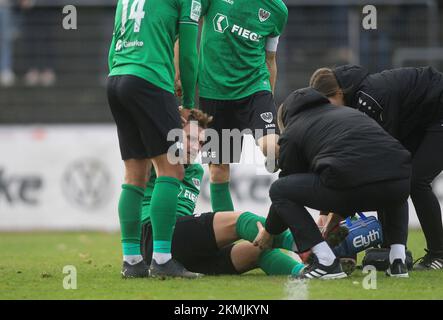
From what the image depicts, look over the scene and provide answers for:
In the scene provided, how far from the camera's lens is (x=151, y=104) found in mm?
5699

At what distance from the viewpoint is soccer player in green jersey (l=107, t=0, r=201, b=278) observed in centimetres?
572

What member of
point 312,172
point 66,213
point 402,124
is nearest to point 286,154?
point 312,172

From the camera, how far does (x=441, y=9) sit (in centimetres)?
1455

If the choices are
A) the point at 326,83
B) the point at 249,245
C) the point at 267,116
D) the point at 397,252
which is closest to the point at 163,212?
the point at 249,245

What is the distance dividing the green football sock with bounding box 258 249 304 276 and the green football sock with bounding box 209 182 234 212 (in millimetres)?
1398

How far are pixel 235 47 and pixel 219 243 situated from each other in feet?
6.35

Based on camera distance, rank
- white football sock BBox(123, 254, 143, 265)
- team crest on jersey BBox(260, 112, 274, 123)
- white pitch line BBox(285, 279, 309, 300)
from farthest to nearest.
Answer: team crest on jersey BBox(260, 112, 274, 123), white football sock BBox(123, 254, 143, 265), white pitch line BBox(285, 279, 309, 300)

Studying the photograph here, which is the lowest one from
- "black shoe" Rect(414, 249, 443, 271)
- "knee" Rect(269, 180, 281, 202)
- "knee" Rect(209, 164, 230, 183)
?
"black shoe" Rect(414, 249, 443, 271)

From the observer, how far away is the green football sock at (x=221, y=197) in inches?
289

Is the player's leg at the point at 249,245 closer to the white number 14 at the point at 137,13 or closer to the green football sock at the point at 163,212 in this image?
the green football sock at the point at 163,212

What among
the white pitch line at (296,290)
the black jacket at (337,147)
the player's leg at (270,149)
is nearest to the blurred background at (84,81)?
the player's leg at (270,149)

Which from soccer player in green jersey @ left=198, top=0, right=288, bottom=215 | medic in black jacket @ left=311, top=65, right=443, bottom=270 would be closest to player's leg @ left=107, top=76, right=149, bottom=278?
medic in black jacket @ left=311, top=65, right=443, bottom=270

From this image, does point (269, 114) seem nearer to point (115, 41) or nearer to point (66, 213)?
point (115, 41)

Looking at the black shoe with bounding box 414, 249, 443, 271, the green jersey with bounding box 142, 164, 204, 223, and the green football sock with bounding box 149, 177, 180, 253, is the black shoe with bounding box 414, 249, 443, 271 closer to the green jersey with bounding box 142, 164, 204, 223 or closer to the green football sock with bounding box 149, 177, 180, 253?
the green jersey with bounding box 142, 164, 204, 223
